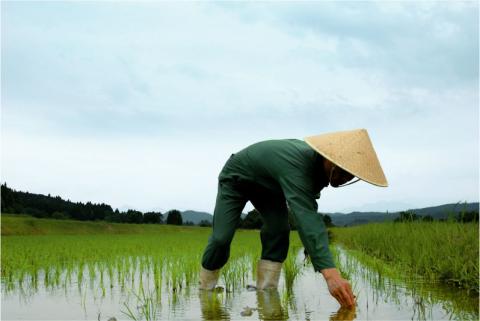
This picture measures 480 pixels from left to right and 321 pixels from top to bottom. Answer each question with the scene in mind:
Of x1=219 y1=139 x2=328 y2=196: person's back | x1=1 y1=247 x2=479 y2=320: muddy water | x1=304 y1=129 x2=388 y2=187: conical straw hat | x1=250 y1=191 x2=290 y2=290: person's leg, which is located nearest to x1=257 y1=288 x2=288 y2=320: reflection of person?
x1=1 y1=247 x2=479 y2=320: muddy water

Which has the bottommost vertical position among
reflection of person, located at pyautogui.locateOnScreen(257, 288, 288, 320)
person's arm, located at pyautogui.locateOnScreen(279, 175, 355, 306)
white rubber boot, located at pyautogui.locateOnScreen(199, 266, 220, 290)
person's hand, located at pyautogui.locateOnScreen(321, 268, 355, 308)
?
reflection of person, located at pyautogui.locateOnScreen(257, 288, 288, 320)

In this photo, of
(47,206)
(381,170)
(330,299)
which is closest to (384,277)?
(330,299)

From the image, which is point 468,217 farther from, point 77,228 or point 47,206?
point 47,206

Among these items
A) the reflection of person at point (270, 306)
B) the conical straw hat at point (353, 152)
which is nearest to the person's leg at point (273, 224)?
the reflection of person at point (270, 306)

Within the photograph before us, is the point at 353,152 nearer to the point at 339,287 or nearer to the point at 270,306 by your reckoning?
the point at 339,287

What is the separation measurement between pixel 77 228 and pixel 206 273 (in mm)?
25959

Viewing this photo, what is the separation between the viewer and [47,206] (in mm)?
34875

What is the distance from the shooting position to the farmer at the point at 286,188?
3061mm

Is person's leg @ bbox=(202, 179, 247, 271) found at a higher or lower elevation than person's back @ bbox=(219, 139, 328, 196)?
lower

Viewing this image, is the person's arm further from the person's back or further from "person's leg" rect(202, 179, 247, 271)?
"person's leg" rect(202, 179, 247, 271)

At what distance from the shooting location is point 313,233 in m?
3.05

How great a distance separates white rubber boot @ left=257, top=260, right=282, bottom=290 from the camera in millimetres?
4316

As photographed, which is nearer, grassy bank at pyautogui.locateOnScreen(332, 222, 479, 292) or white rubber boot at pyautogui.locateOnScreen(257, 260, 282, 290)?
white rubber boot at pyautogui.locateOnScreen(257, 260, 282, 290)

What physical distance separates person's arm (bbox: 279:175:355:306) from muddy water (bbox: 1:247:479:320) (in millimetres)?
427
